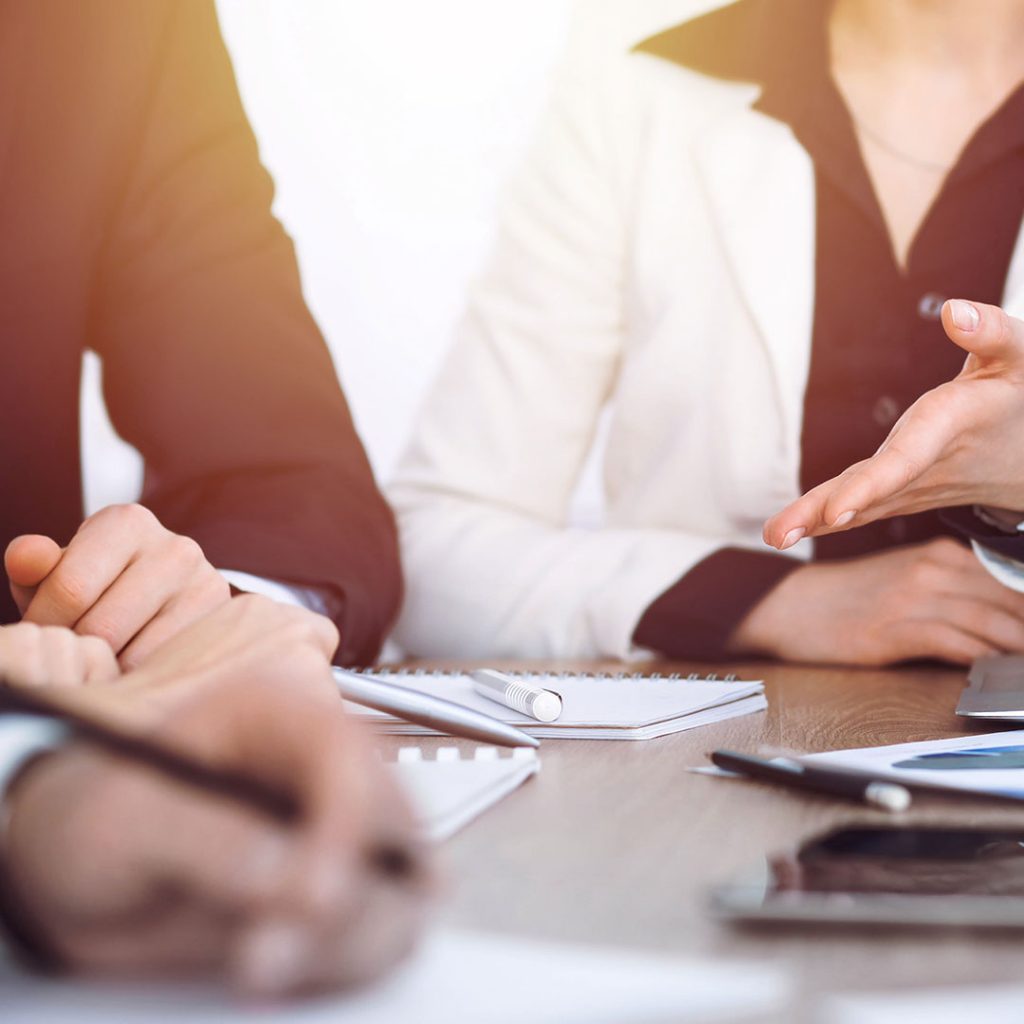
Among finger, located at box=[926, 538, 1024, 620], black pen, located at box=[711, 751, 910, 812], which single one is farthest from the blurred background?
black pen, located at box=[711, 751, 910, 812]

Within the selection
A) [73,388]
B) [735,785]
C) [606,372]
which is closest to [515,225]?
[606,372]

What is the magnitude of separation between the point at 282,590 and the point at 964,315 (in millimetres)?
561

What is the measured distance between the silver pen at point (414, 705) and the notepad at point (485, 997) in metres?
0.24

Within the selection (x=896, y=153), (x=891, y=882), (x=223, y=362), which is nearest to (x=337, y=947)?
(x=891, y=882)

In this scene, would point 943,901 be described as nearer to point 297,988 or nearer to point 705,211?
point 297,988

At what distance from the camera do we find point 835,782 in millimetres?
422

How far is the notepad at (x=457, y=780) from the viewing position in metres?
0.39

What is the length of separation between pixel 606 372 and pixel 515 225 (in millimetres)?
208

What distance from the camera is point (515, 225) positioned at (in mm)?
1452

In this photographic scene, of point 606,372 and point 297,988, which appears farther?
point 606,372

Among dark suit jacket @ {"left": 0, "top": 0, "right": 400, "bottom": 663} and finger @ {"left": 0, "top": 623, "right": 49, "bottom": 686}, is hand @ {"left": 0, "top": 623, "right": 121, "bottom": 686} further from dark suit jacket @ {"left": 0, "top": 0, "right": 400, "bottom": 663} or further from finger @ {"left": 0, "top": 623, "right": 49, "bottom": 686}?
dark suit jacket @ {"left": 0, "top": 0, "right": 400, "bottom": 663}

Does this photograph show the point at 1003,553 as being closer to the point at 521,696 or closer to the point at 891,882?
the point at 521,696

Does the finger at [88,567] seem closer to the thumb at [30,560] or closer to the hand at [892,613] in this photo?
the thumb at [30,560]

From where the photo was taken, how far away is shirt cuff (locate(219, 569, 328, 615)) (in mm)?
915
